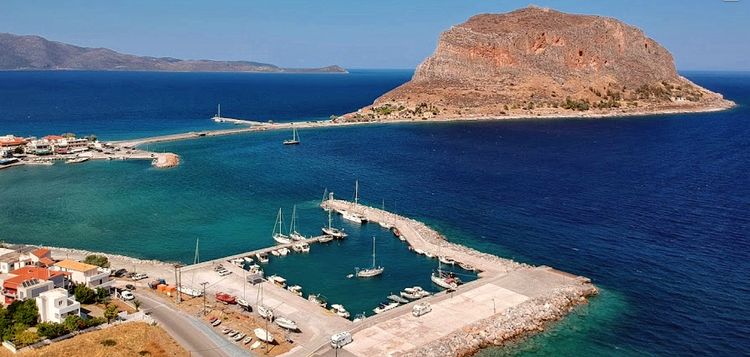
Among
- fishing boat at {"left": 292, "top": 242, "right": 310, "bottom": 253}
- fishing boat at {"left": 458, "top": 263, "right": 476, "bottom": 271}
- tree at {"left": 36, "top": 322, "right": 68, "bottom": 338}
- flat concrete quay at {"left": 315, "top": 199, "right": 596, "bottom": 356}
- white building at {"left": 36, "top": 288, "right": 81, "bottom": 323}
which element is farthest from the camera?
fishing boat at {"left": 292, "top": 242, "right": 310, "bottom": 253}

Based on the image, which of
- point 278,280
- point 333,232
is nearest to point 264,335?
point 278,280

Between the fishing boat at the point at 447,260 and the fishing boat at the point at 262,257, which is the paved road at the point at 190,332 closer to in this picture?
the fishing boat at the point at 262,257

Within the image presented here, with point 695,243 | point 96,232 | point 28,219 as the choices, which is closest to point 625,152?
point 695,243

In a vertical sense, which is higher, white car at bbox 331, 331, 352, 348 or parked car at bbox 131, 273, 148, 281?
white car at bbox 331, 331, 352, 348

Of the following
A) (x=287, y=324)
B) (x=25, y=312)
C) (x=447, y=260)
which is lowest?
(x=287, y=324)

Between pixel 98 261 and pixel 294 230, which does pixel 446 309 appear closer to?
pixel 294 230

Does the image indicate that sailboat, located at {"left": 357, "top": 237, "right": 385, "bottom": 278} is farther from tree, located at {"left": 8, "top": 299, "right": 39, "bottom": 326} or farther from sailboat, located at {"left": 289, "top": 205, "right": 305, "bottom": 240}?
tree, located at {"left": 8, "top": 299, "right": 39, "bottom": 326}

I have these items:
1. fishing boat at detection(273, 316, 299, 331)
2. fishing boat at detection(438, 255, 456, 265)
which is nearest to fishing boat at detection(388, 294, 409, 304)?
fishing boat at detection(438, 255, 456, 265)
